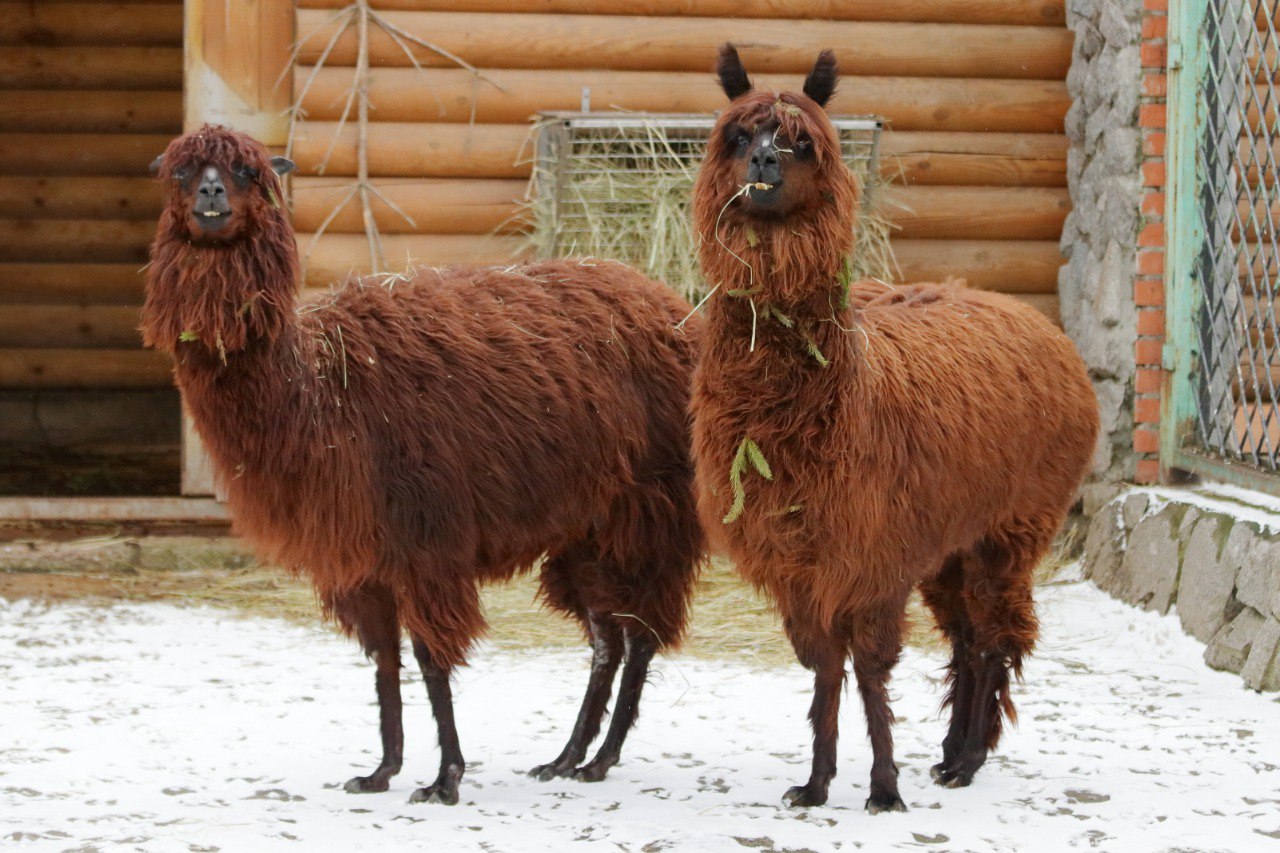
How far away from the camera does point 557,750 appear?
5180mm

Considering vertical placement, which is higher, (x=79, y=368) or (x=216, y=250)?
(x=216, y=250)

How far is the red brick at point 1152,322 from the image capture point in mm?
7164

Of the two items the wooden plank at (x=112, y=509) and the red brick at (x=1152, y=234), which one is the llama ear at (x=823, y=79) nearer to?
the red brick at (x=1152, y=234)

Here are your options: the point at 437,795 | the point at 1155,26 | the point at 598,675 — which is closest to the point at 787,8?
the point at 1155,26

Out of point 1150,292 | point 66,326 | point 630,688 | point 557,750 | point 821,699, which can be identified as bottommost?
point 557,750

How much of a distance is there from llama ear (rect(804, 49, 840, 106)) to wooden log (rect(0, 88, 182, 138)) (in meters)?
8.71

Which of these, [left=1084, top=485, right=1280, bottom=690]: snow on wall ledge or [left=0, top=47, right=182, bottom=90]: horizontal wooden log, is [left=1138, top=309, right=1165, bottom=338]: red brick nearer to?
[left=1084, top=485, right=1280, bottom=690]: snow on wall ledge

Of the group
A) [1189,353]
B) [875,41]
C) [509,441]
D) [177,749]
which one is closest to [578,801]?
[509,441]

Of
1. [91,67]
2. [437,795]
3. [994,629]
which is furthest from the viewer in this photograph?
[91,67]

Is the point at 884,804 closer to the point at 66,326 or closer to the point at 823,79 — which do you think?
the point at 823,79

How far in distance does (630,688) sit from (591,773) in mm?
328

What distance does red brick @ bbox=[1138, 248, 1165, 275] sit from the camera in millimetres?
7148

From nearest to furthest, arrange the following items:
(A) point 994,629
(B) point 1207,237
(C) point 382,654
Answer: (C) point 382,654, (A) point 994,629, (B) point 1207,237

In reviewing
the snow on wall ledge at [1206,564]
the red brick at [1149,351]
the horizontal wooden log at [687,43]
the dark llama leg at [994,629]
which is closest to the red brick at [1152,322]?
the red brick at [1149,351]
